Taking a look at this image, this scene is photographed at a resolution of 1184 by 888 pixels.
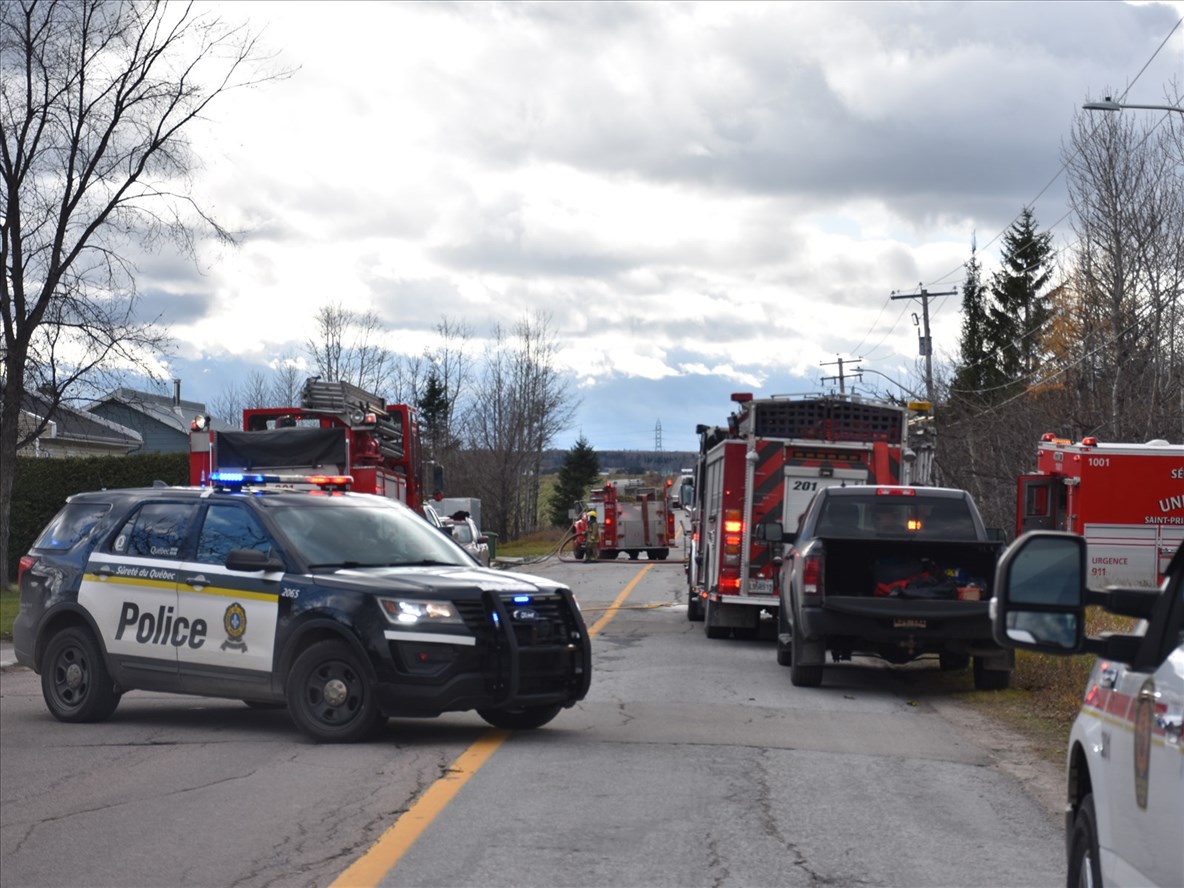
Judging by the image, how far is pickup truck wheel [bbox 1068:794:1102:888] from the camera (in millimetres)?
4363

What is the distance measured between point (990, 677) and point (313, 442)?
10.9 metres

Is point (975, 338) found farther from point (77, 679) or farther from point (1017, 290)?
point (77, 679)

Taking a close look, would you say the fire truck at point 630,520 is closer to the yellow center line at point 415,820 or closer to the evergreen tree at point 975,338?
the evergreen tree at point 975,338

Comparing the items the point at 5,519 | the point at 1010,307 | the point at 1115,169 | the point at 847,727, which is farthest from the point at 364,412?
the point at 1010,307

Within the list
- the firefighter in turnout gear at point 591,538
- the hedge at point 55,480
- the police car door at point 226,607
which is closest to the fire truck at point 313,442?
the police car door at point 226,607

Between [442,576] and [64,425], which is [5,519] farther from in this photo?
[442,576]

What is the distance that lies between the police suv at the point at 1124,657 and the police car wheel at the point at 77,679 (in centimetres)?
906

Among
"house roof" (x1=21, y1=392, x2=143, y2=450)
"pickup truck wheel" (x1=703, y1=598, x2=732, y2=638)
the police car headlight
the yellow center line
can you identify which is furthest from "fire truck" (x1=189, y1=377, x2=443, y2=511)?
the yellow center line

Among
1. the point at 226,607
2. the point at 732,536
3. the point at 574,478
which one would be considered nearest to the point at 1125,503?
the point at 732,536

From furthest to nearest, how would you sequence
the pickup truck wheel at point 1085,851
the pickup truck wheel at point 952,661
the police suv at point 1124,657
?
1. the pickup truck wheel at point 952,661
2. the pickup truck wheel at point 1085,851
3. the police suv at point 1124,657

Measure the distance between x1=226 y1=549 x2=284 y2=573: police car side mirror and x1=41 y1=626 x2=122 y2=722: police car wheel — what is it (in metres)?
1.69

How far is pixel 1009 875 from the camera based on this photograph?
6.92m

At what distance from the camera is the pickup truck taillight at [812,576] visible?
13.6 metres

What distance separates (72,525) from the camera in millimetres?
12266
